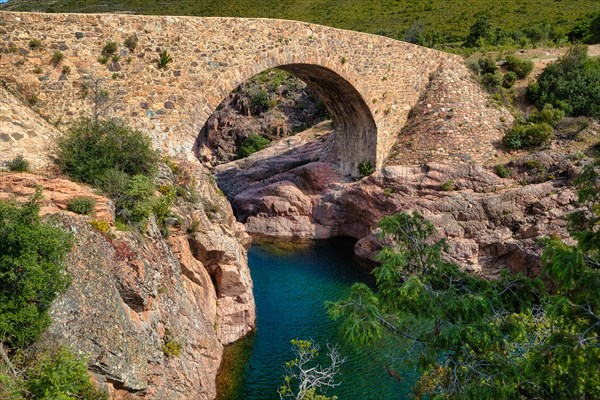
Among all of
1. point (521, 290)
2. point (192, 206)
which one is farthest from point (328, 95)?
point (521, 290)

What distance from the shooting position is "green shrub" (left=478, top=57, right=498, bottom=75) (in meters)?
24.5

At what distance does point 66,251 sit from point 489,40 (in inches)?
1267

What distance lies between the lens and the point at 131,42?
14.2m

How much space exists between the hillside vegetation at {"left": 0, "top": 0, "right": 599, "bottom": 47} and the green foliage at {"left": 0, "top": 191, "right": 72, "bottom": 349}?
36.5 metres

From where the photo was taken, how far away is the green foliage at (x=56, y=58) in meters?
13.2

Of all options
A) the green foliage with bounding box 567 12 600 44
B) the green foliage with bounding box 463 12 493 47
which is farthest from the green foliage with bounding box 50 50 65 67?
the green foliage with bounding box 567 12 600 44

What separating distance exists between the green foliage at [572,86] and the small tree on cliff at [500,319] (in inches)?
710

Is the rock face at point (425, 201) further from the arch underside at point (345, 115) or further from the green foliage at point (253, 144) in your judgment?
the green foliage at point (253, 144)

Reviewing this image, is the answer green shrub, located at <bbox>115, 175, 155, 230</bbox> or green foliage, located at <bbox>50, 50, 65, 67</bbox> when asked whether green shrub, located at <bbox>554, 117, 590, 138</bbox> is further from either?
green foliage, located at <bbox>50, 50, 65, 67</bbox>

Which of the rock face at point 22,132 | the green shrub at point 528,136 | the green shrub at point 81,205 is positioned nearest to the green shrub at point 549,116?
the green shrub at point 528,136

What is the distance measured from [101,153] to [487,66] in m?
21.0

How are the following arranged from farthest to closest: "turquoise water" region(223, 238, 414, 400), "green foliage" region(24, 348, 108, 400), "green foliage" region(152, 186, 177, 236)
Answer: "green foliage" region(152, 186, 177, 236) < "turquoise water" region(223, 238, 414, 400) < "green foliage" region(24, 348, 108, 400)

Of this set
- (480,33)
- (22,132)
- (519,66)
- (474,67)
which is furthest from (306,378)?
(480,33)

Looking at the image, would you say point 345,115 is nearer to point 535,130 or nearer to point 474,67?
point 474,67
